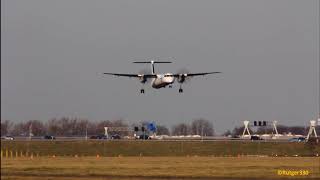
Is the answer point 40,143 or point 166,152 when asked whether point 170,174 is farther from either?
point 40,143

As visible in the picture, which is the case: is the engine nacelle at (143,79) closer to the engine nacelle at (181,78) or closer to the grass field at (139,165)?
the engine nacelle at (181,78)

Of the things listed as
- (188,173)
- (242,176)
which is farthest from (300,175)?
(188,173)

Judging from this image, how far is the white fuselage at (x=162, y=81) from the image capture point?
109688 mm

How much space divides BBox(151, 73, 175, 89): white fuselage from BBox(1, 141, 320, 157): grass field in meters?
10.8

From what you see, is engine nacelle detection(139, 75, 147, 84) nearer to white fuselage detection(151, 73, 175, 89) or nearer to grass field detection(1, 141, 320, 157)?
white fuselage detection(151, 73, 175, 89)

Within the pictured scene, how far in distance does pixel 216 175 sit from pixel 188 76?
5895 cm

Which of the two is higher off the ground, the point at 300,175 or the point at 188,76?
the point at 188,76

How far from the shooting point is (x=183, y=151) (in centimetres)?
11719

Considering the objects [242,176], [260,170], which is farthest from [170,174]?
[260,170]

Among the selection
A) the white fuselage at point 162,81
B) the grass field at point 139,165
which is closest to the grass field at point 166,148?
the grass field at point 139,165

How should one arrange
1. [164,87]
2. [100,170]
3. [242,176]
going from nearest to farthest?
[242,176] → [100,170] → [164,87]

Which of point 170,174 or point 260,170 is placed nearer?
point 170,174

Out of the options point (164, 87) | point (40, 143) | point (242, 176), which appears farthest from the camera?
point (40, 143)

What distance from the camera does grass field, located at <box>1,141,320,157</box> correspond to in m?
111
